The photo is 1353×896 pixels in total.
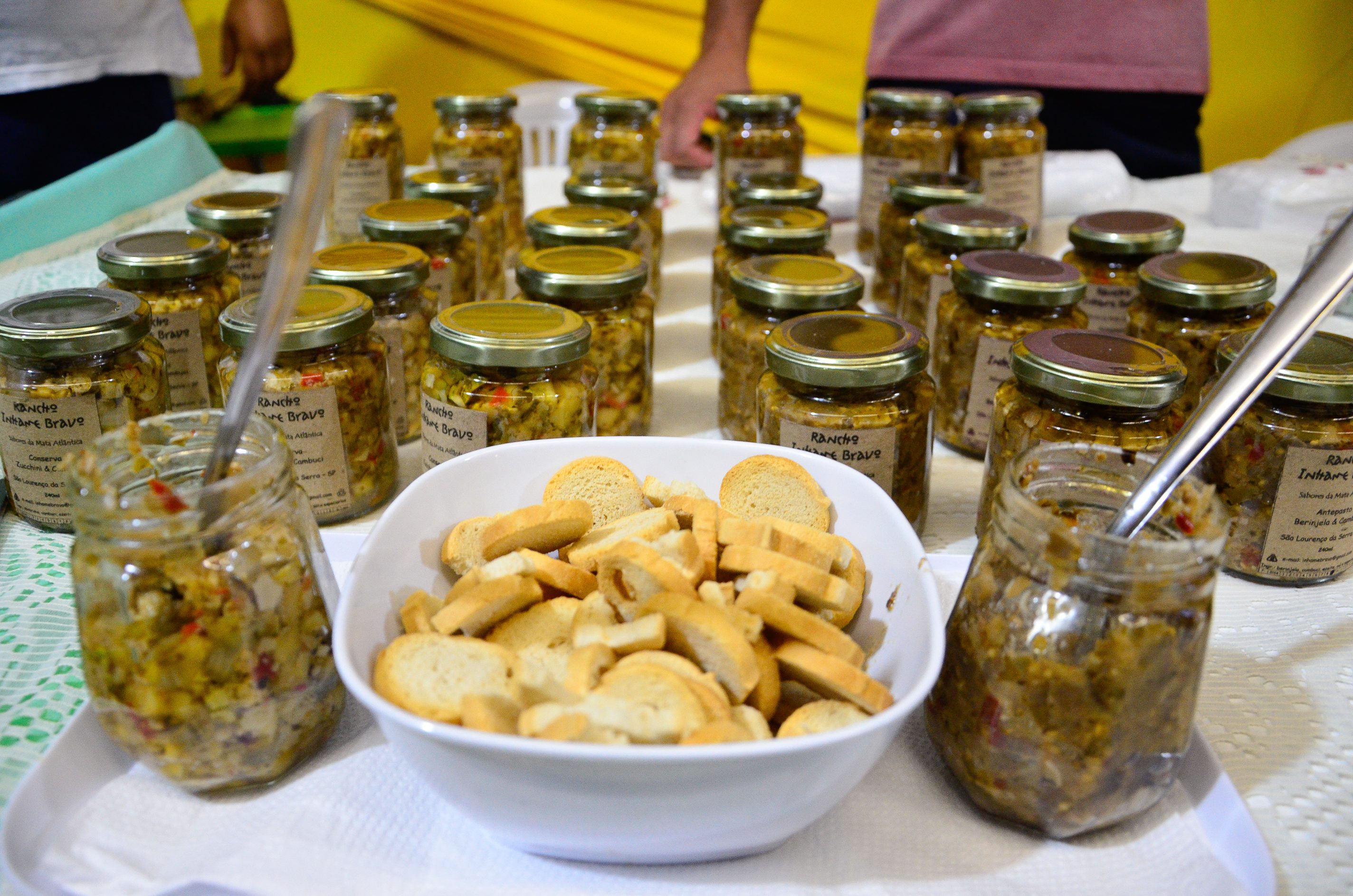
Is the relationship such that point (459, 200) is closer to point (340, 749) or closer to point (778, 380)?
point (778, 380)

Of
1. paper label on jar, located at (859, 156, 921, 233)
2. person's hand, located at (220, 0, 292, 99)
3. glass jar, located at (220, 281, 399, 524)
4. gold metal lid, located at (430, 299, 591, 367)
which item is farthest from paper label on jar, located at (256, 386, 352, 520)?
person's hand, located at (220, 0, 292, 99)

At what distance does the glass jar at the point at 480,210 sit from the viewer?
167 centimetres

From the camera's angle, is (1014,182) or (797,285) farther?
(1014,182)

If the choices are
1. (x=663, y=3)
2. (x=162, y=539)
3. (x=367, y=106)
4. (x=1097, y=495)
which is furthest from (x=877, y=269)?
(x=663, y=3)

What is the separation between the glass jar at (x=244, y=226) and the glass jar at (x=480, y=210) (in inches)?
9.9

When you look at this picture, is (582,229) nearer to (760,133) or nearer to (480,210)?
(480,210)

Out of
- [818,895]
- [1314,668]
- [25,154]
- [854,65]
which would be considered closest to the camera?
[818,895]

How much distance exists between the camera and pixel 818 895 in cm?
62

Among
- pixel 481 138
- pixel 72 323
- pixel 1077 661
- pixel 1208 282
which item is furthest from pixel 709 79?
pixel 1077 661

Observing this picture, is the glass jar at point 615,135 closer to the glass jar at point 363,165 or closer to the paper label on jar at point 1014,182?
the glass jar at point 363,165

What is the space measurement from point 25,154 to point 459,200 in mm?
1043

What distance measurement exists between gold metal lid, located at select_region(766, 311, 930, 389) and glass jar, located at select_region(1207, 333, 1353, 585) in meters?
0.30

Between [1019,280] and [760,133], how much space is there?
35.2 inches

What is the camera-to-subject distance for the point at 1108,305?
1455mm
